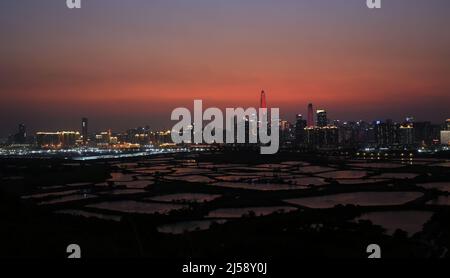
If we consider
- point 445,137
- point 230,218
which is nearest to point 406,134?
point 445,137

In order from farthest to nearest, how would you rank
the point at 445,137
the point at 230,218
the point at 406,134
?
the point at 406,134 < the point at 445,137 < the point at 230,218

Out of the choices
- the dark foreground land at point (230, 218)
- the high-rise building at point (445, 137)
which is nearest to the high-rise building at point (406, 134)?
the high-rise building at point (445, 137)

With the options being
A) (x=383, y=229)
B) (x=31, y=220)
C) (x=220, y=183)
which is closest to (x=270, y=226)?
(x=383, y=229)

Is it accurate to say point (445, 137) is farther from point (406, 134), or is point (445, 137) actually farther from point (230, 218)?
point (230, 218)

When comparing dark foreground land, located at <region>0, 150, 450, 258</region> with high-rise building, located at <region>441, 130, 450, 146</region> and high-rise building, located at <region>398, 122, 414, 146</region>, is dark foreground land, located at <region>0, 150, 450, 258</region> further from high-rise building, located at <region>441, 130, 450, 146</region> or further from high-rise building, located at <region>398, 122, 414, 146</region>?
high-rise building, located at <region>398, 122, 414, 146</region>

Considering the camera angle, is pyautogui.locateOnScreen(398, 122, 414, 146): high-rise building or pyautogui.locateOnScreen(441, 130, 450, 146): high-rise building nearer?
pyautogui.locateOnScreen(441, 130, 450, 146): high-rise building

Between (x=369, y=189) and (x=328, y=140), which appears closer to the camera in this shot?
(x=369, y=189)

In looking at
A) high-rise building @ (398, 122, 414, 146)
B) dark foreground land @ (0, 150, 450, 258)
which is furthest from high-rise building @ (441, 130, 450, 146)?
dark foreground land @ (0, 150, 450, 258)

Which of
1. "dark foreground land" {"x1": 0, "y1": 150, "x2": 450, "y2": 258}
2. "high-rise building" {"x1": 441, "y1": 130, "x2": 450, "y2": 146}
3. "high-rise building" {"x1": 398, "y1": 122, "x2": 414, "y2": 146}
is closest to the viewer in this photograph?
"dark foreground land" {"x1": 0, "y1": 150, "x2": 450, "y2": 258}
